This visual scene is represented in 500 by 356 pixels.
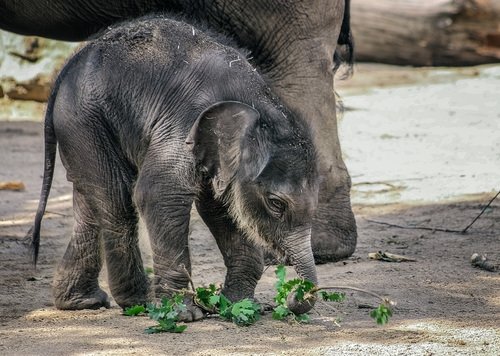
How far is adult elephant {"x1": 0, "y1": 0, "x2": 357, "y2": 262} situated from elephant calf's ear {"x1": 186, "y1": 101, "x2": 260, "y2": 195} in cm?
145

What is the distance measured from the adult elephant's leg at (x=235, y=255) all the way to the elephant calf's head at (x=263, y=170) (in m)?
0.22

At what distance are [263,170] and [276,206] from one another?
18 cm

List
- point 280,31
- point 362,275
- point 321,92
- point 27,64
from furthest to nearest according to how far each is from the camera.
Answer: point 27,64 → point 321,92 → point 280,31 → point 362,275

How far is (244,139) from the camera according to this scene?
5172 mm

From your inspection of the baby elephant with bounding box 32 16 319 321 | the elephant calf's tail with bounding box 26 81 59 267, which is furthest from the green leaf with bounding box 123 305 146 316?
the elephant calf's tail with bounding box 26 81 59 267

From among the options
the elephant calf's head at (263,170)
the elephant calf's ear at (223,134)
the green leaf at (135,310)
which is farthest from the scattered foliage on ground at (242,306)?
the elephant calf's ear at (223,134)

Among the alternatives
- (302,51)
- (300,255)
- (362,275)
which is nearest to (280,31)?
(302,51)

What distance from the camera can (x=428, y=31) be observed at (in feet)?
44.2

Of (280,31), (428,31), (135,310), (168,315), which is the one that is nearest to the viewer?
(168,315)

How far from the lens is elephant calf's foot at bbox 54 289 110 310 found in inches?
230

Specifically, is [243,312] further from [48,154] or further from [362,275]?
[362,275]

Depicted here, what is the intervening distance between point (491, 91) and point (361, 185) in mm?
3695

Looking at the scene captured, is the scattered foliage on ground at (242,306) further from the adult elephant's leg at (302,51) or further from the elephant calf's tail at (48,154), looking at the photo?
the adult elephant's leg at (302,51)

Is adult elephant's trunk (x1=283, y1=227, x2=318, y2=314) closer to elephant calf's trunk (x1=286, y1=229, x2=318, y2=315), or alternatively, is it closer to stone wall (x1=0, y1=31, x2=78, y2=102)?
elephant calf's trunk (x1=286, y1=229, x2=318, y2=315)
